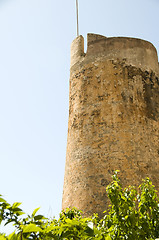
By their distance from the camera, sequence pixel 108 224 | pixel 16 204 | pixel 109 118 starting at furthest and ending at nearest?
pixel 109 118, pixel 108 224, pixel 16 204

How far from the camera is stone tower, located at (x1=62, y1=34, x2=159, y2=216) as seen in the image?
602cm

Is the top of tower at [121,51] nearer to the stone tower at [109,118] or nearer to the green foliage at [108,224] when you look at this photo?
the stone tower at [109,118]

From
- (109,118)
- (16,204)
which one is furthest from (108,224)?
(109,118)

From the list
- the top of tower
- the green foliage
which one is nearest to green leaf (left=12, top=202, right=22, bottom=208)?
the green foliage

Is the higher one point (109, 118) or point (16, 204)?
point (109, 118)

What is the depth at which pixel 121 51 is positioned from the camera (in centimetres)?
748

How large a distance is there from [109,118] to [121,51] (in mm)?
2003

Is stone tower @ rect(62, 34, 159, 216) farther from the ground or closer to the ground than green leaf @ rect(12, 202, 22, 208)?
farther from the ground

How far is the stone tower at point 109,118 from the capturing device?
6020 mm

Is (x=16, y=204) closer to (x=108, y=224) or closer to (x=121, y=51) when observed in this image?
(x=108, y=224)

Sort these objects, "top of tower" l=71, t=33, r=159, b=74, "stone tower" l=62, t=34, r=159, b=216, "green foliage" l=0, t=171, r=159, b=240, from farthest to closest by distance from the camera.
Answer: "top of tower" l=71, t=33, r=159, b=74 < "stone tower" l=62, t=34, r=159, b=216 < "green foliage" l=0, t=171, r=159, b=240

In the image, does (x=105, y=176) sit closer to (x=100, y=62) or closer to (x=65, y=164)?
(x=65, y=164)

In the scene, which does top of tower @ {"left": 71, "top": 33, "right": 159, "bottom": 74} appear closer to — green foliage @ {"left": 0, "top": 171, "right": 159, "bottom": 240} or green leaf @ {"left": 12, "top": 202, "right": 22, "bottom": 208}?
green foliage @ {"left": 0, "top": 171, "right": 159, "bottom": 240}

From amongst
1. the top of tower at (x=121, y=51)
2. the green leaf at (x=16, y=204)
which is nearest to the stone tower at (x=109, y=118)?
the top of tower at (x=121, y=51)
